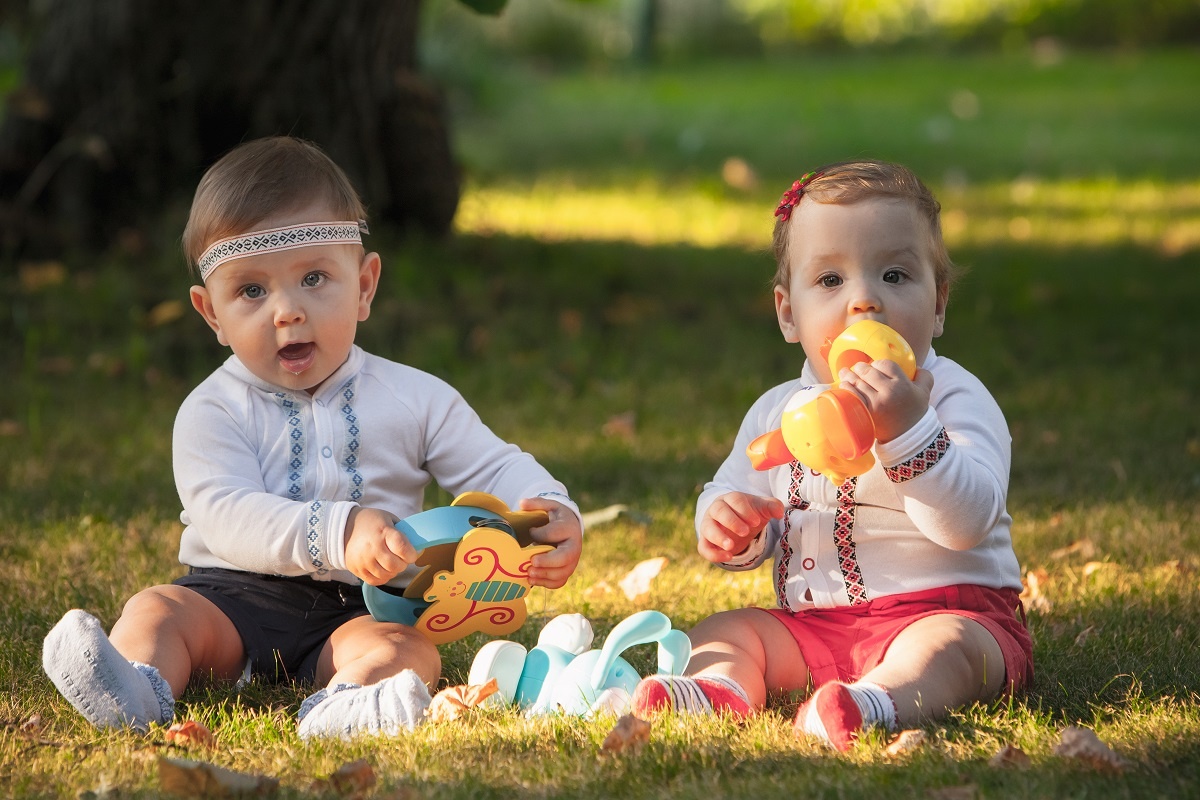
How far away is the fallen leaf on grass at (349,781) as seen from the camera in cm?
212

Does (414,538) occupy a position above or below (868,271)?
below

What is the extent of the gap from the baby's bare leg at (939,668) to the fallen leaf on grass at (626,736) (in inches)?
16.7

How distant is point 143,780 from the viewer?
2180 millimetres

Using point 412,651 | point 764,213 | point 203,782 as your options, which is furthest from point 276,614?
point 764,213

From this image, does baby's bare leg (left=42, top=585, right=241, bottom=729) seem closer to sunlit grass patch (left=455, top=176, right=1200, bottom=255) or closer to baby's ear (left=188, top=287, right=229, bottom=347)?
baby's ear (left=188, top=287, right=229, bottom=347)

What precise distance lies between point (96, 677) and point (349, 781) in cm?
51

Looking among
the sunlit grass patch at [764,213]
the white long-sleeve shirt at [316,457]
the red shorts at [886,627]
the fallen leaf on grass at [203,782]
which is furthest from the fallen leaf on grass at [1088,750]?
the sunlit grass patch at [764,213]

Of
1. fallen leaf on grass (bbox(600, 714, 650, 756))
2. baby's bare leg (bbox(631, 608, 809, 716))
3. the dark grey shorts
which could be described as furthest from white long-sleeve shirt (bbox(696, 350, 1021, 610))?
the dark grey shorts

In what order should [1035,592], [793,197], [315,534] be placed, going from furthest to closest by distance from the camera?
[1035,592]
[793,197]
[315,534]

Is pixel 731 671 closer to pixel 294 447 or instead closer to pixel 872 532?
pixel 872 532

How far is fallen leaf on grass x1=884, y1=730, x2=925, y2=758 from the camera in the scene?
2.23 metres

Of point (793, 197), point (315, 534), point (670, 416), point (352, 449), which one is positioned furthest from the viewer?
point (670, 416)

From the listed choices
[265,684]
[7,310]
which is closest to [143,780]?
[265,684]

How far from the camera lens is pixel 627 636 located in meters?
2.52
